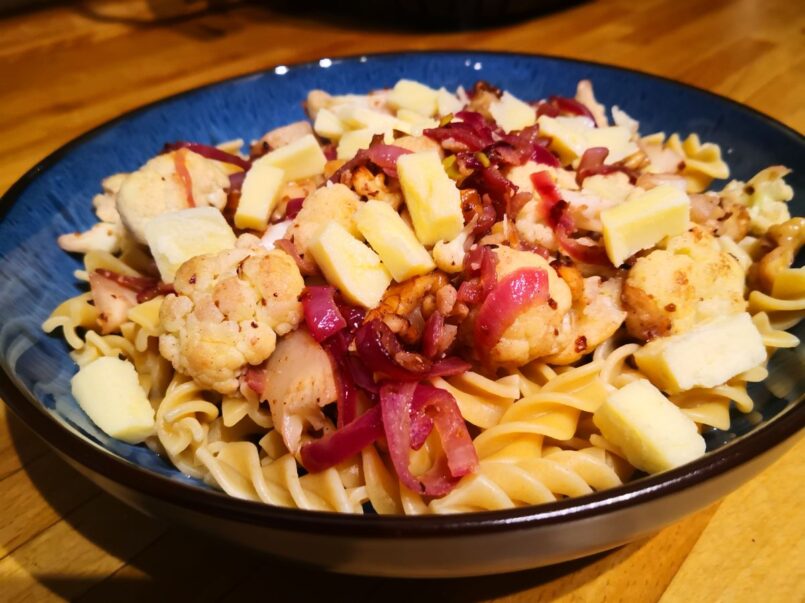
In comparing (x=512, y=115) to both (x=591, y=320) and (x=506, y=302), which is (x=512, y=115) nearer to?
(x=591, y=320)

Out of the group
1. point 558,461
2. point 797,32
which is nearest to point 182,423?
point 558,461

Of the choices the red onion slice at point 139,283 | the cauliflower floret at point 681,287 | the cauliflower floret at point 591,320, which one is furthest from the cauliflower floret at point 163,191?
the cauliflower floret at point 681,287

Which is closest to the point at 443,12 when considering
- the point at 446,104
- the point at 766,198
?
the point at 446,104

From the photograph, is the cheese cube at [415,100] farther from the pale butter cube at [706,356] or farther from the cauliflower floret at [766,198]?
the pale butter cube at [706,356]

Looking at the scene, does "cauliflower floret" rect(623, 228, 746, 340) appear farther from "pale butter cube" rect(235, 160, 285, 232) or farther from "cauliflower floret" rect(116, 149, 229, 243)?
"cauliflower floret" rect(116, 149, 229, 243)

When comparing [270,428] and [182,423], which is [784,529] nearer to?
[270,428]

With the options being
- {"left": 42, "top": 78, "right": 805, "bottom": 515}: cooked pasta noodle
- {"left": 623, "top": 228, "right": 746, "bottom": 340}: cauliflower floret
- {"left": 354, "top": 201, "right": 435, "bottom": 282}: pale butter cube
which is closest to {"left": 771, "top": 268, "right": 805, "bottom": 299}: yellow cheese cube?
{"left": 42, "top": 78, "right": 805, "bottom": 515}: cooked pasta noodle

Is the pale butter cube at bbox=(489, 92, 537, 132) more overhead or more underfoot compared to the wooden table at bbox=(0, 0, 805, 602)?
more overhead
